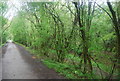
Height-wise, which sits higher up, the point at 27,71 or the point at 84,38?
the point at 84,38

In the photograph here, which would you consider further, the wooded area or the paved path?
the paved path

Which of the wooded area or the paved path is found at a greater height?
the wooded area

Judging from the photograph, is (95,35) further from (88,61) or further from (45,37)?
(45,37)

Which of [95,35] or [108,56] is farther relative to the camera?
[95,35]

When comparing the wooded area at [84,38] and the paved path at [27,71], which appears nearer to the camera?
the wooded area at [84,38]

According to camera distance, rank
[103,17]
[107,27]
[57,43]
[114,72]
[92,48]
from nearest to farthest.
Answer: [114,72], [92,48], [107,27], [103,17], [57,43]

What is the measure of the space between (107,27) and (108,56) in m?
1.09

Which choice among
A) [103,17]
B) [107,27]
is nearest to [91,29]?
[107,27]

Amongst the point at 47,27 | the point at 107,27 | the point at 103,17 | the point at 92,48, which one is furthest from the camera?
the point at 47,27

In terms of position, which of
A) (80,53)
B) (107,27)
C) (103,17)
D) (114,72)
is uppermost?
(103,17)

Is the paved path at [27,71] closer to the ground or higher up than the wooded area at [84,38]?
closer to the ground

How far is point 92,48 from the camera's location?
358cm

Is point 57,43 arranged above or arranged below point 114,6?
below

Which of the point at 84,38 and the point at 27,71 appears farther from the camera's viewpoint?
the point at 27,71
